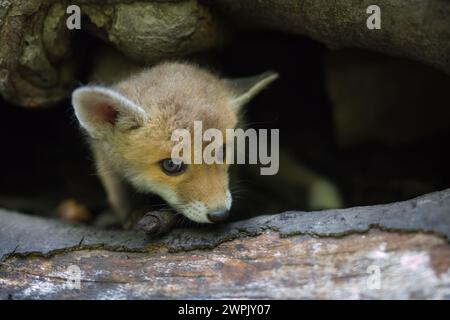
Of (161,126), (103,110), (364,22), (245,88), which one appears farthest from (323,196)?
(103,110)

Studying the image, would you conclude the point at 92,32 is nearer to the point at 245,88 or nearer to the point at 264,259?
the point at 245,88

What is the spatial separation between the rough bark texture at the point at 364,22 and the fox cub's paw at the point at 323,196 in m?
1.33

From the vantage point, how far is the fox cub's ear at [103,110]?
268cm

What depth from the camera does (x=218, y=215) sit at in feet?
8.44

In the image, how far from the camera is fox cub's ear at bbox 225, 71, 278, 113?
314 centimetres

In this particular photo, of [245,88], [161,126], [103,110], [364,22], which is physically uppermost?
[364,22]

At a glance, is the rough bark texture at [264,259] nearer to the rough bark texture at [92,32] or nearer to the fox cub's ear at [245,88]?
the fox cub's ear at [245,88]

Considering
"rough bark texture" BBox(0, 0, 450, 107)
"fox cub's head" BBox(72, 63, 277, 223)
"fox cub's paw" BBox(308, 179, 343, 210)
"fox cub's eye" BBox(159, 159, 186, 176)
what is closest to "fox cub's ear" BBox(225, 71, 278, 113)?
"fox cub's head" BBox(72, 63, 277, 223)

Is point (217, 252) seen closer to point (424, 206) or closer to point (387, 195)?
point (424, 206)

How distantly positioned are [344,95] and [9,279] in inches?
113

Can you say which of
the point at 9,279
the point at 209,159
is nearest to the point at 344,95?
the point at 209,159

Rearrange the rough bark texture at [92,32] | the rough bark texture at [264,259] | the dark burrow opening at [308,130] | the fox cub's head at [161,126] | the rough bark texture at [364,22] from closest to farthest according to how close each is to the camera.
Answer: the rough bark texture at [264,259] < the rough bark texture at [364,22] < the fox cub's head at [161,126] < the rough bark texture at [92,32] < the dark burrow opening at [308,130]

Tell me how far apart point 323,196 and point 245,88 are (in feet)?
4.12

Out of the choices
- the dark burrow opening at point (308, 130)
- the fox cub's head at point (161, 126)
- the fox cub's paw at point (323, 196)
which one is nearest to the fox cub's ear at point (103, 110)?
the fox cub's head at point (161, 126)
